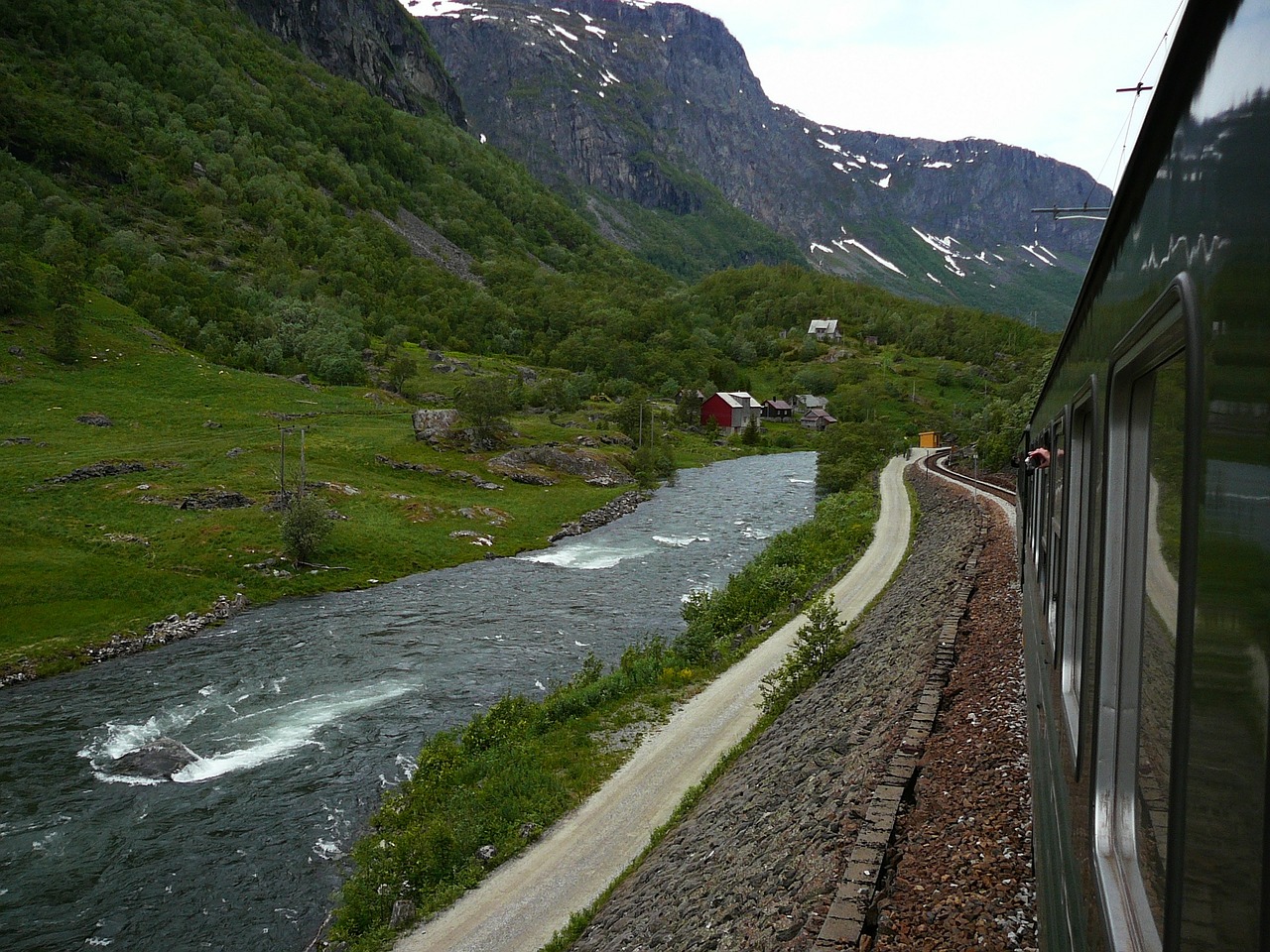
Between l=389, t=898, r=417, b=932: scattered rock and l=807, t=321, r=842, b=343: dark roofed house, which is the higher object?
l=807, t=321, r=842, b=343: dark roofed house

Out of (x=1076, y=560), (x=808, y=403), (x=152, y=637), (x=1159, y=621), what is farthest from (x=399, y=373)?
(x=1159, y=621)

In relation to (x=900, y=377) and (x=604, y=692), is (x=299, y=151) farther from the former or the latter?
Answer: (x=604, y=692)

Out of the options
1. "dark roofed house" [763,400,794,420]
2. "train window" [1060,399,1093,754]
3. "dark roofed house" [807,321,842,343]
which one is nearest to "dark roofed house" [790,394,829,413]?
"dark roofed house" [763,400,794,420]

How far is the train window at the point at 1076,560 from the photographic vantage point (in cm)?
409

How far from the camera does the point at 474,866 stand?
1506 centimetres

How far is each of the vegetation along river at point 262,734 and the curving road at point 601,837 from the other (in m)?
2.98

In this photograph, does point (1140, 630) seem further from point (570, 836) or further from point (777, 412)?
point (777, 412)

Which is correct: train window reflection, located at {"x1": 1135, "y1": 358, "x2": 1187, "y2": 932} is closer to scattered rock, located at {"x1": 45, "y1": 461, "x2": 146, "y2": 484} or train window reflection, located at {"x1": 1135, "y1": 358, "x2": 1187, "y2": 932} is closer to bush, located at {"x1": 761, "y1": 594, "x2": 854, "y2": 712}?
bush, located at {"x1": 761, "y1": 594, "x2": 854, "y2": 712}

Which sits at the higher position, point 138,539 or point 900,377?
point 900,377

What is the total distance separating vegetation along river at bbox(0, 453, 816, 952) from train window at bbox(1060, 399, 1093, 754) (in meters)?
13.8

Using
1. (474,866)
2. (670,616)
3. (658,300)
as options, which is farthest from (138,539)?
(658,300)

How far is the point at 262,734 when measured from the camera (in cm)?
2148

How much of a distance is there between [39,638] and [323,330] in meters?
80.4

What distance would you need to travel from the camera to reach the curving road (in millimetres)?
13305
